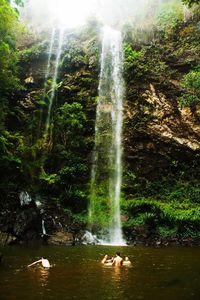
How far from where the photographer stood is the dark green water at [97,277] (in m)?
9.42

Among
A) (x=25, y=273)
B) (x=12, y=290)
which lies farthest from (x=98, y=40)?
(x=12, y=290)

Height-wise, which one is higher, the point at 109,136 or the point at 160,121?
the point at 160,121

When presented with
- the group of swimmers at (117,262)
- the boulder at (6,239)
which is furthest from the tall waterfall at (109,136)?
the group of swimmers at (117,262)

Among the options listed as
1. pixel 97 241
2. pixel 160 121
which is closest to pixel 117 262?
pixel 97 241

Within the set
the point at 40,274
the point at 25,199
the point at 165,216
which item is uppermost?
the point at 25,199

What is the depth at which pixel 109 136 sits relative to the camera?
2622 centimetres

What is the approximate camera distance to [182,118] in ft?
82.1

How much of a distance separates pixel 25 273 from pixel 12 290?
2366mm

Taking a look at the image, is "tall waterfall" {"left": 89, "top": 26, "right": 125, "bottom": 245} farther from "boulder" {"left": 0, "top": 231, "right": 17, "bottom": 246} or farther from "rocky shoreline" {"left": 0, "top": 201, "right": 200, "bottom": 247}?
"boulder" {"left": 0, "top": 231, "right": 17, "bottom": 246}

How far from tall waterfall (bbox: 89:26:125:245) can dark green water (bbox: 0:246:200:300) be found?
26.5 feet

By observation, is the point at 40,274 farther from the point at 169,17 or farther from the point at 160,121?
the point at 169,17

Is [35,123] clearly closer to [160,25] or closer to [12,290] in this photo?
[160,25]

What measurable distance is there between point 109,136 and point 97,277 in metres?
15.2

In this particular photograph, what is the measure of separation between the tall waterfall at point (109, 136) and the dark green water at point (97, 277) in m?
8.07
